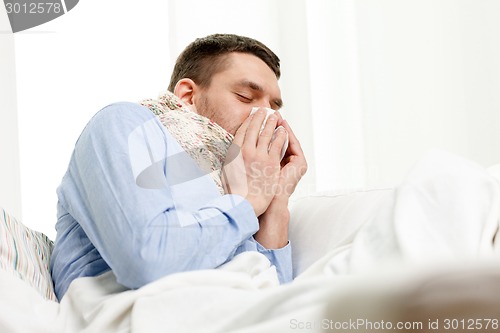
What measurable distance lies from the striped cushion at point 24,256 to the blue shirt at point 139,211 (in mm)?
30

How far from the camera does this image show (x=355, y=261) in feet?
3.01

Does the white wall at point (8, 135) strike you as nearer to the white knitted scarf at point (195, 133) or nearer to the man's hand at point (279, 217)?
the white knitted scarf at point (195, 133)

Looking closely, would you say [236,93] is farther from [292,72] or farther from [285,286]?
[292,72]

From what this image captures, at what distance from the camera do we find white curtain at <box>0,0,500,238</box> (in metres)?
2.37

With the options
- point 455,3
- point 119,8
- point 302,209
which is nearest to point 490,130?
point 455,3

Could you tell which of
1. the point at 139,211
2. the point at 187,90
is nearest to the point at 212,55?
the point at 187,90

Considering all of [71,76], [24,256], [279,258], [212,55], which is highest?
[212,55]

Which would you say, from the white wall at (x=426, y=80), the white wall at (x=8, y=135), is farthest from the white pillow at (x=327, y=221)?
the white wall at (x=8, y=135)

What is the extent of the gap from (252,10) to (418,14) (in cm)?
63

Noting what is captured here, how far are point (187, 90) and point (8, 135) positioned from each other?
3.81ft

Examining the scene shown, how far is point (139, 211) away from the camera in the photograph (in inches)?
42.2

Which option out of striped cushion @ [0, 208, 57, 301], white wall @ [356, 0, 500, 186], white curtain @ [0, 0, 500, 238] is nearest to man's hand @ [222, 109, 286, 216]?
striped cushion @ [0, 208, 57, 301]

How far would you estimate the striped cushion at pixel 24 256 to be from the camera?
3.59ft

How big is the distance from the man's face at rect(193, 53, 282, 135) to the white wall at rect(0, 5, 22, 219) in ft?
3.86
